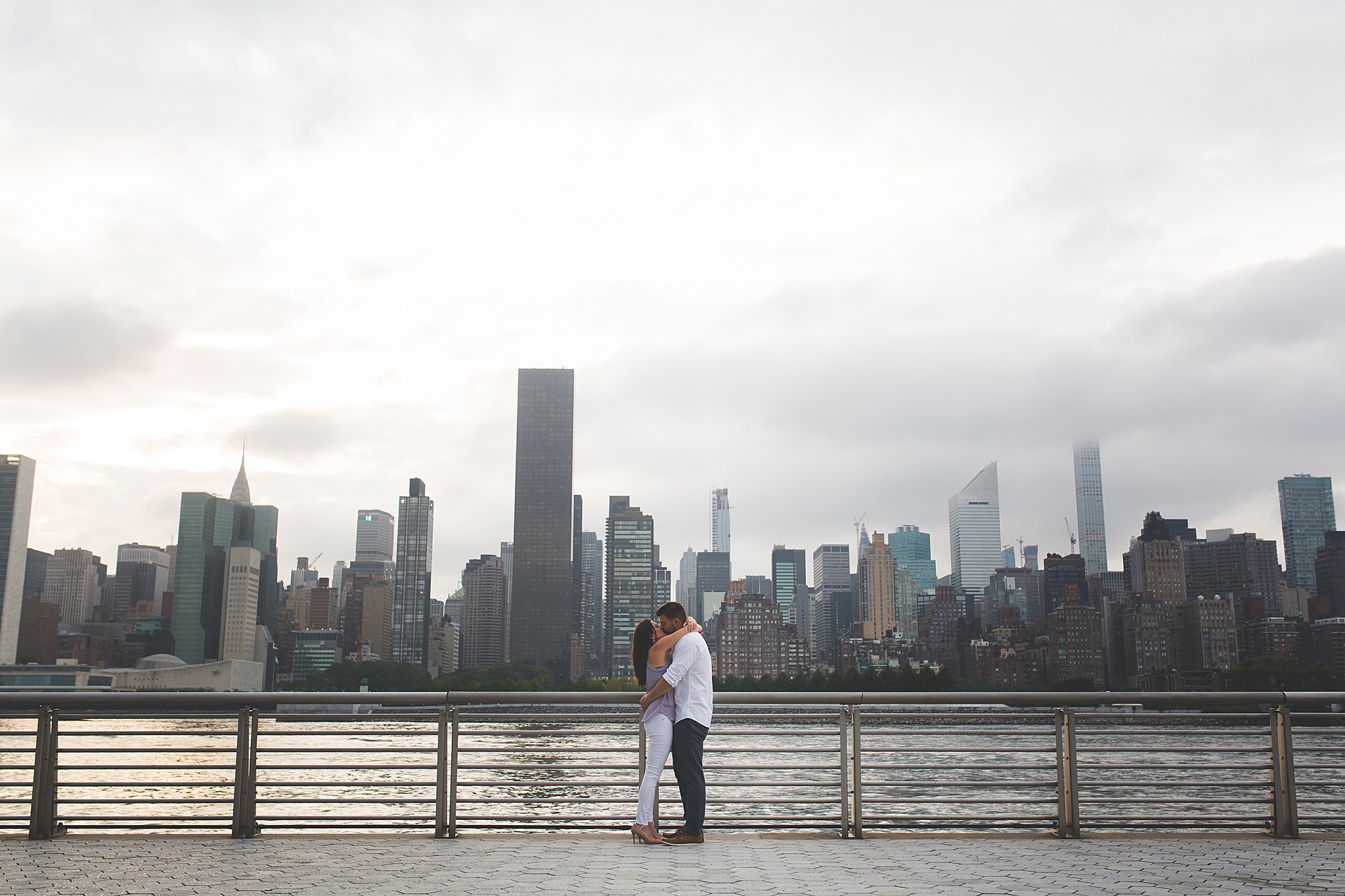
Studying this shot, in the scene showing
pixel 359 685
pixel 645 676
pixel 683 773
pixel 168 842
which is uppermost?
pixel 645 676

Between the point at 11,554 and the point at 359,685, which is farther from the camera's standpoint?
the point at 11,554

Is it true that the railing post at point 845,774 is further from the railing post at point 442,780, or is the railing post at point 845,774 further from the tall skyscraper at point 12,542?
the tall skyscraper at point 12,542

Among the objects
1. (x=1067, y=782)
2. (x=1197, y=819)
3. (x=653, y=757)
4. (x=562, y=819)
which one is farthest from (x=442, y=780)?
(x=1197, y=819)

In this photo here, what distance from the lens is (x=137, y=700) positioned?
9172 millimetres

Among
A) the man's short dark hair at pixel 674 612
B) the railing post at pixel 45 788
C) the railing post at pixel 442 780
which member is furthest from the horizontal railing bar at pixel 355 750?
the railing post at pixel 45 788

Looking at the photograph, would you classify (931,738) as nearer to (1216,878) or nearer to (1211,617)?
(1216,878)

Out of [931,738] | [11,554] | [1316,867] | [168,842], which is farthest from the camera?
[11,554]

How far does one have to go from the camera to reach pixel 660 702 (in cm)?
872

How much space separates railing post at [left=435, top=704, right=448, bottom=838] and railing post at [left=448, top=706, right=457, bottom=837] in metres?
0.04

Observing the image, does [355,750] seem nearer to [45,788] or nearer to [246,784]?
[246,784]

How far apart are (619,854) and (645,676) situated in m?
1.52

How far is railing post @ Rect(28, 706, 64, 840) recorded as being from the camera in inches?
348

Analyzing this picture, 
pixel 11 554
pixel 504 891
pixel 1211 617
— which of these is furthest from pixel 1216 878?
pixel 11 554

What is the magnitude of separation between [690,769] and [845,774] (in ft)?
4.54
